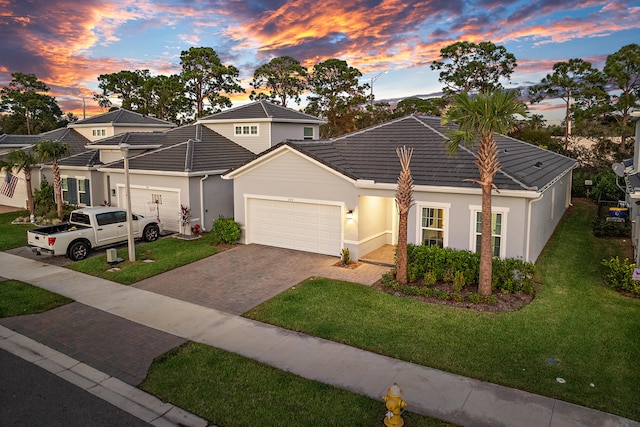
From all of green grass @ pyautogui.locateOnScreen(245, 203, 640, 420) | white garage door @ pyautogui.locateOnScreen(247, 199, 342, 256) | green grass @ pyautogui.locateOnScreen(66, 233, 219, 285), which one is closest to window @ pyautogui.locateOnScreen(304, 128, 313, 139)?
white garage door @ pyautogui.locateOnScreen(247, 199, 342, 256)

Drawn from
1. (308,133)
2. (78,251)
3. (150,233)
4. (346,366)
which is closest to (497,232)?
(346,366)

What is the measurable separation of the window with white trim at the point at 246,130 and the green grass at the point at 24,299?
14085 millimetres

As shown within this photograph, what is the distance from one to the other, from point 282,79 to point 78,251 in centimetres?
4404

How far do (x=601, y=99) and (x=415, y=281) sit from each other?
3437cm

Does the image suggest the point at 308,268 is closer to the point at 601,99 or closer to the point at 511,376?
the point at 511,376

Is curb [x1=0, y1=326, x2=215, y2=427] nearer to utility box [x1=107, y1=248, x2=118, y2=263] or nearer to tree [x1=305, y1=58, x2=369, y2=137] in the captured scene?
utility box [x1=107, y1=248, x2=118, y2=263]

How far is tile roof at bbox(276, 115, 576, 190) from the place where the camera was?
1455 cm

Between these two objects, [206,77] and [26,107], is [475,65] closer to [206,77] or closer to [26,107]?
[206,77]

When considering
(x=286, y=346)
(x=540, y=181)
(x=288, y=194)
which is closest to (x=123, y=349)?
(x=286, y=346)

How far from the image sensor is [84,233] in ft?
56.3

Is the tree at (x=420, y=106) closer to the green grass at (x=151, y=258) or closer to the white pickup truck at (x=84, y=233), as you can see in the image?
the green grass at (x=151, y=258)

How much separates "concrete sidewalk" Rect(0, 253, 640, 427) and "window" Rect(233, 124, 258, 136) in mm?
13581

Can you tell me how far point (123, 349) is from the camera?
977cm

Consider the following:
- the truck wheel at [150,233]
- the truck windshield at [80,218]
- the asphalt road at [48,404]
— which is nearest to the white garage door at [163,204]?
the truck wheel at [150,233]
